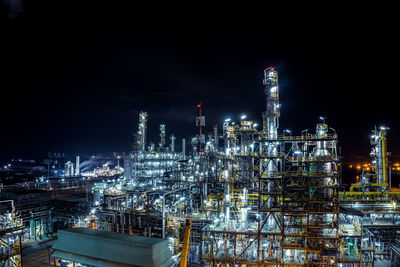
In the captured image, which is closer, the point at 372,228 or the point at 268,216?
the point at 268,216

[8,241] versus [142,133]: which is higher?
[142,133]

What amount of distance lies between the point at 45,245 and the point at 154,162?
24125 millimetres

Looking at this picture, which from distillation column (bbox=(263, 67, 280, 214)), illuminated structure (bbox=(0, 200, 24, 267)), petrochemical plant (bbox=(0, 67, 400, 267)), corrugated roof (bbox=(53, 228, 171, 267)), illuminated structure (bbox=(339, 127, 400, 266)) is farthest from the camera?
distillation column (bbox=(263, 67, 280, 214))

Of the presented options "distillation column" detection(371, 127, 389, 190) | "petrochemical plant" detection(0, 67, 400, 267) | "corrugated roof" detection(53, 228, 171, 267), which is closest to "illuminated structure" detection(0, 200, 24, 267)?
"petrochemical plant" detection(0, 67, 400, 267)

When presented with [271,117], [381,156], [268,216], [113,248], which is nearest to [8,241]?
[113,248]

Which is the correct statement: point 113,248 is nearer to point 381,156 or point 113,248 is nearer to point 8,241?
point 8,241

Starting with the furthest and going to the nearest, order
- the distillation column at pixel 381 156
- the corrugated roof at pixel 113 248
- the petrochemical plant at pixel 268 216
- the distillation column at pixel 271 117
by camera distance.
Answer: the distillation column at pixel 381 156 < the distillation column at pixel 271 117 < the petrochemical plant at pixel 268 216 < the corrugated roof at pixel 113 248

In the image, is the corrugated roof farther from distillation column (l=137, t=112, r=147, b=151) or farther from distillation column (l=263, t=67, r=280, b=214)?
distillation column (l=137, t=112, r=147, b=151)

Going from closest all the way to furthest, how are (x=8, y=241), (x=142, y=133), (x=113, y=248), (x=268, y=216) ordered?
(x=113, y=248) < (x=8, y=241) < (x=268, y=216) < (x=142, y=133)

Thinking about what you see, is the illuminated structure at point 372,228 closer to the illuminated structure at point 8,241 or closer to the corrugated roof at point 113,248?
the corrugated roof at point 113,248

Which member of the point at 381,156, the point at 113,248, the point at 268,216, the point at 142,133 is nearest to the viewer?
the point at 113,248

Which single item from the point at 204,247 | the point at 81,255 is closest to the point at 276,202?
the point at 204,247

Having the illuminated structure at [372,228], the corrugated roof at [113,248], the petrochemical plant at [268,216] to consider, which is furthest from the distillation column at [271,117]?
the corrugated roof at [113,248]

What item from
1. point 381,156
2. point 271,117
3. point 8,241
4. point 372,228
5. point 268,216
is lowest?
point 372,228
